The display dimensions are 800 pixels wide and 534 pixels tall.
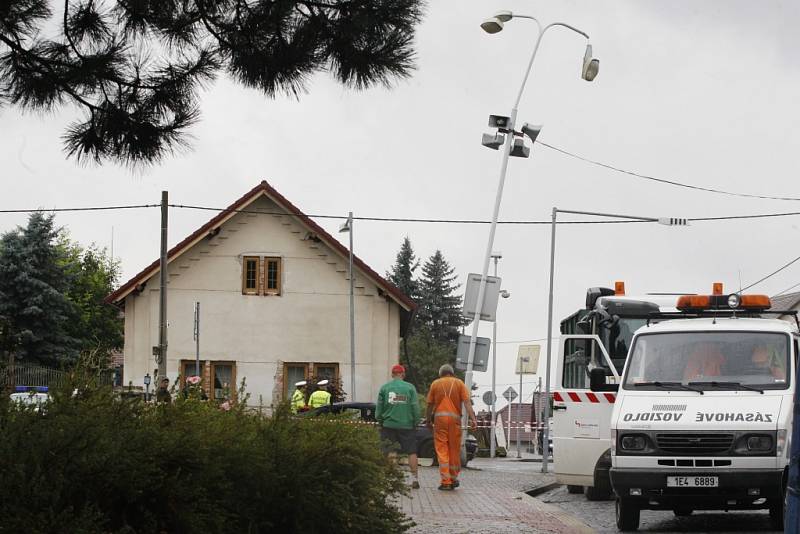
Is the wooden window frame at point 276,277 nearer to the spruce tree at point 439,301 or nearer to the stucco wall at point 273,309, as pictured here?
the stucco wall at point 273,309

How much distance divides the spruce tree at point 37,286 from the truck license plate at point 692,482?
6204 cm

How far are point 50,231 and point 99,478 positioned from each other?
69.6 m

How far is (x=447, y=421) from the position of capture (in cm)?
1864

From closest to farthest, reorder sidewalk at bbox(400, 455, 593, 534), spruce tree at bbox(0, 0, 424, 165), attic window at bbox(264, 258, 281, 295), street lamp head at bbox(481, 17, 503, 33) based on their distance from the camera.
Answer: spruce tree at bbox(0, 0, 424, 165) → sidewalk at bbox(400, 455, 593, 534) → street lamp head at bbox(481, 17, 503, 33) → attic window at bbox(264, 258, 281, 295)

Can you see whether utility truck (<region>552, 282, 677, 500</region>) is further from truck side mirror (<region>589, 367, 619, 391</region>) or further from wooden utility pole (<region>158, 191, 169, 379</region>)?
wooden utility pole (<region>158, 191, 169, 379</region>)

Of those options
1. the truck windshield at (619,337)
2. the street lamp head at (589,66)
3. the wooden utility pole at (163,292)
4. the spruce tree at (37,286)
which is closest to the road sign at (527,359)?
the wooden utility pole at (163,292)

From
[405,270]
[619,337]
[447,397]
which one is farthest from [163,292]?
[405,270]

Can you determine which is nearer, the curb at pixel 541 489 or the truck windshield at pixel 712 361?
the truck windshield at pixel 712 361

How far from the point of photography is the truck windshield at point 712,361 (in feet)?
46.1

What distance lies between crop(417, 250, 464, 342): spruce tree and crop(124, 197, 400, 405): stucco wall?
231ft

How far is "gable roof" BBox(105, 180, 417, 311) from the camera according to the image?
45844 mm

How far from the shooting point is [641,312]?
59.8 feet

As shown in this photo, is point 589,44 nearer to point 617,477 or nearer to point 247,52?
point 617,477

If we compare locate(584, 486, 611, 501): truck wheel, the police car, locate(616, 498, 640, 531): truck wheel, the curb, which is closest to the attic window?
the curb
